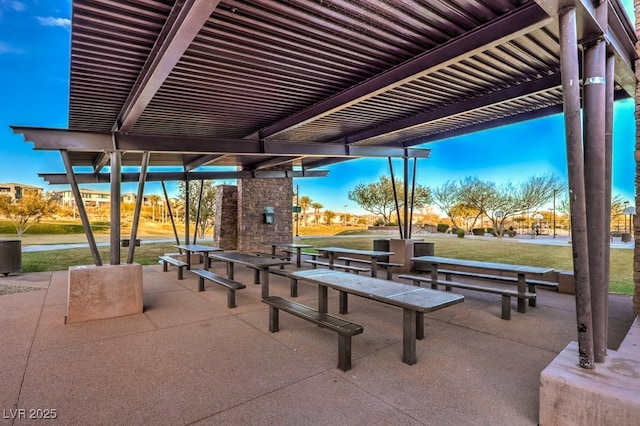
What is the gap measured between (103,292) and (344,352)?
358cm

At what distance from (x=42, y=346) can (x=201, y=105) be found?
3.45 meters

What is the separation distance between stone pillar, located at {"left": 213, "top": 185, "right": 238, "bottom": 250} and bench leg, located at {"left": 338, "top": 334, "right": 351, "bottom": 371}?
878 cm

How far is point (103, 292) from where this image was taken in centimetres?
439

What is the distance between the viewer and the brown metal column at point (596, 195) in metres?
2.11

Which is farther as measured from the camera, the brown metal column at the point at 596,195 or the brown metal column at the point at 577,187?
the brown metal column at the point at 596,195

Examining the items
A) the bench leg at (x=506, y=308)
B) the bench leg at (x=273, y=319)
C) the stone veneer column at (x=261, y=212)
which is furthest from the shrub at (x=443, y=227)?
the bench leg at (x=273, y=319)

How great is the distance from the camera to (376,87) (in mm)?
3779

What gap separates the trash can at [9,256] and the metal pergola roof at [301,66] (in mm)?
4424

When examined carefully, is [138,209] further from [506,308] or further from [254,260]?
[506,308]

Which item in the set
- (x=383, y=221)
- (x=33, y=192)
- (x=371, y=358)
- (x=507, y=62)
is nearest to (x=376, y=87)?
(x=507, y=62)

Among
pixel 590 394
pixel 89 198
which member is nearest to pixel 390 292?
pixel 590 394

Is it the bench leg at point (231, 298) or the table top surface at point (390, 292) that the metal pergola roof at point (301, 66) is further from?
the bench leg at point (231, 298)

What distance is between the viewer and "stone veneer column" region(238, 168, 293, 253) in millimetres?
10844

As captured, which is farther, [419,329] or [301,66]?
[419,329]
